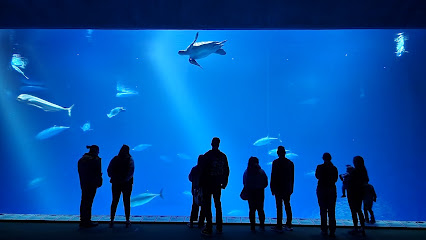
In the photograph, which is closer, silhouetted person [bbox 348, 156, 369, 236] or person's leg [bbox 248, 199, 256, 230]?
silhouetted person [bbox 348, 156, 369, 236]

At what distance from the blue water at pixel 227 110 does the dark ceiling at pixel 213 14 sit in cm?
2342

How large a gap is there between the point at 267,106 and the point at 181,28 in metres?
39.5

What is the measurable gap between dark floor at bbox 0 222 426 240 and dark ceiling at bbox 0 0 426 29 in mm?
4102

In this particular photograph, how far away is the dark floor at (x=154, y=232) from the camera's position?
13.8ft

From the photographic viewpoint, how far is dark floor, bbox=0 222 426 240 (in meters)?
4.21

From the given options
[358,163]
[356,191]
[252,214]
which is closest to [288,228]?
[252,214]

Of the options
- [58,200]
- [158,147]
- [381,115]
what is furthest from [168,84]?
[381,115]

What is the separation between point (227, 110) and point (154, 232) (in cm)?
3937

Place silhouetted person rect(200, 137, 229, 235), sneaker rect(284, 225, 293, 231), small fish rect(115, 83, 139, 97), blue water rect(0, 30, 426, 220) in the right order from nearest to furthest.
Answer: silhouetted person rect(200, 137, 229, 235) → sneaker rect(284, 225, 293, 231) → small fish rect(115, 83, 139, 97) → blue water rect(0, 30, 426, 220)

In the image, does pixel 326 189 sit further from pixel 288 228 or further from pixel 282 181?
pixel 288 228

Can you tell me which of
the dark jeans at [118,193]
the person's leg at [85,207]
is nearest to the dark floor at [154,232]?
the person's leg at [85,207]

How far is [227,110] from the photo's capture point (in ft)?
143

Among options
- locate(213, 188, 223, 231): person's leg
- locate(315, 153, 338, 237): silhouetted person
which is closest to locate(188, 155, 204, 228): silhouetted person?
locate(213, 188, 223, 231): person's leg

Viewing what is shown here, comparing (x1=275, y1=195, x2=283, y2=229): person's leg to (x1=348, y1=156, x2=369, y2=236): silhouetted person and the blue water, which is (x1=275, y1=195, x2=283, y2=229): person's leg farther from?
the blue water
